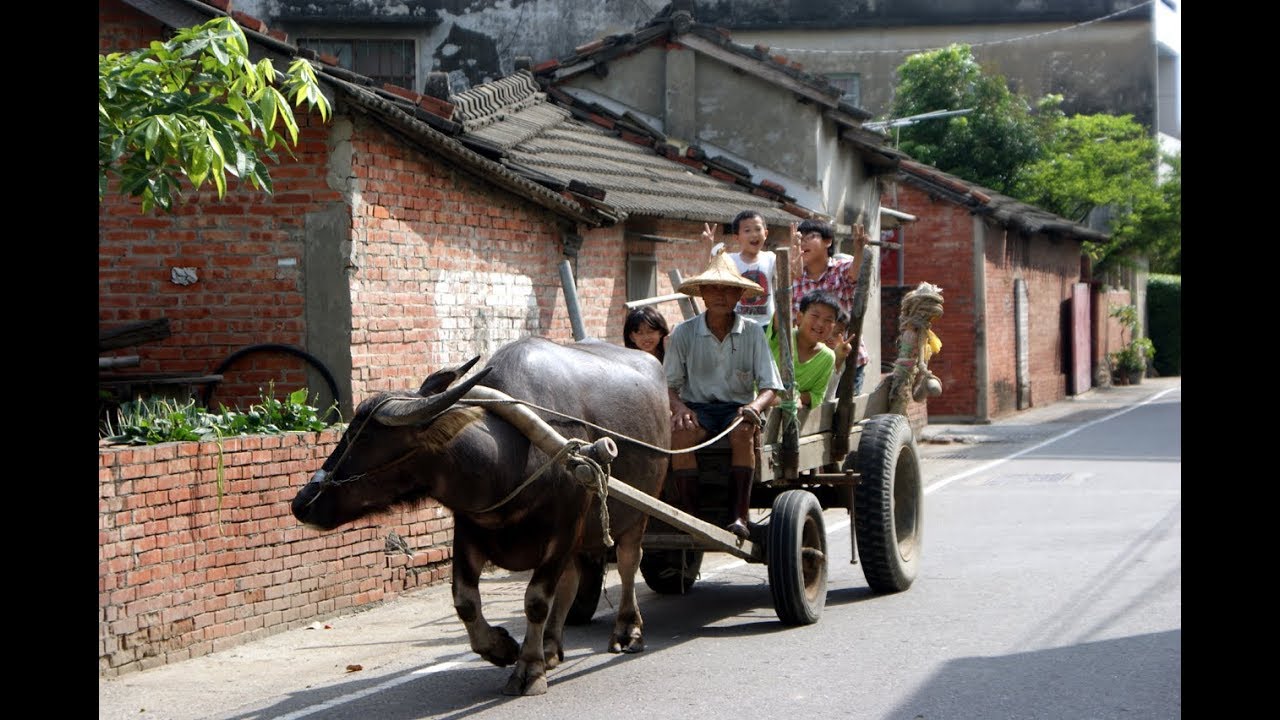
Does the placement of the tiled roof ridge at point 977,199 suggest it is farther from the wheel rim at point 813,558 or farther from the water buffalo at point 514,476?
the water buffalo at point 514,476

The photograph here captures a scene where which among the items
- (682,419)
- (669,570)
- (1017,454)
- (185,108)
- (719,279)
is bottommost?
(1017,454)

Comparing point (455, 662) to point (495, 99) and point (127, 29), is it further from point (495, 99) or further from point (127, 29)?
point (495, 99)

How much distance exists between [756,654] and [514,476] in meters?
1.93

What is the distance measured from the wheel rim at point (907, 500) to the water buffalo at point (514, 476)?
8.99 feet

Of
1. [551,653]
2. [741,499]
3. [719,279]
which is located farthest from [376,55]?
[551,653]

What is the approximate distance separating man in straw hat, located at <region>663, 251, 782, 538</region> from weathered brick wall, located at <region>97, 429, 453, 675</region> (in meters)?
1.83

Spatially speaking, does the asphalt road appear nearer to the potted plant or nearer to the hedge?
the potted plant

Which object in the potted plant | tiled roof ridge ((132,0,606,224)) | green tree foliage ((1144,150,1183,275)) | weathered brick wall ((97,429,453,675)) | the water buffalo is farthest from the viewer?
the potted plant

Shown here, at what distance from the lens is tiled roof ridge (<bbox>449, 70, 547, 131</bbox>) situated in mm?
16312

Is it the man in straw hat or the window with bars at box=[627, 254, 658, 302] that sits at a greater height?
the window with bars at box=[627, 254, 658, 302]

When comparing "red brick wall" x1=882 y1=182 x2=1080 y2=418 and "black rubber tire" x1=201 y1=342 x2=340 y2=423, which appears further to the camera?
"red brick wall" x1=882 y1=182 x2=1080 y2=418

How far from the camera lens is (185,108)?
799 centimetres

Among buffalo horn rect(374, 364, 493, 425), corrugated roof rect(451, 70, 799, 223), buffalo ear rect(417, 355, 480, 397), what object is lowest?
buffalo horn rect(374, 364, 493, 425)

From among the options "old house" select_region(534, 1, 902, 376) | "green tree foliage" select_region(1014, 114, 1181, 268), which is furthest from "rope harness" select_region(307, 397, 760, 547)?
"green tree foliage" select_region(1014, 114, 1181, 268)
